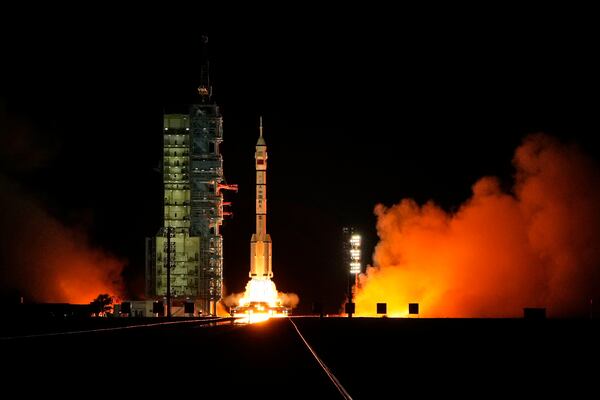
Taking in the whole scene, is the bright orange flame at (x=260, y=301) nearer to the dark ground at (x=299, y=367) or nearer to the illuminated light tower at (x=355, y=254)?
the illuminated light tower at (x=355, y=254)

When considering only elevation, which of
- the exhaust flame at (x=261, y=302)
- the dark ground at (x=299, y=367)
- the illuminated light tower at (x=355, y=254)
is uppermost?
the illuminated light tower at (x=355, y=254)

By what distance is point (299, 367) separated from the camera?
64.5 feet

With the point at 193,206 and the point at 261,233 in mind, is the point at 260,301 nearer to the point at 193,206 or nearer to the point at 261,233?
the point at 261,233

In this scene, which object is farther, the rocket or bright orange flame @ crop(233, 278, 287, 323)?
the rocket

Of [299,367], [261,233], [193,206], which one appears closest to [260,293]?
[261,233]

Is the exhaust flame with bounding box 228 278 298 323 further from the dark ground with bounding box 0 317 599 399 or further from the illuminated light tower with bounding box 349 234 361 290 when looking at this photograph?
the dark ground with bounding box 0 317 599 399

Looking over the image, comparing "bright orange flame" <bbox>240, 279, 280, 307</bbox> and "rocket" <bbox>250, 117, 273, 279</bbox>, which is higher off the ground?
"rocket" <bbox>250, 117, 273, 279</bbox>

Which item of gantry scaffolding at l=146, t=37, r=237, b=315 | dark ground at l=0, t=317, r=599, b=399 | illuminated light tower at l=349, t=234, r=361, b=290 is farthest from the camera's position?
gantry scaffolding at l=146, t=37, r=237, b=315

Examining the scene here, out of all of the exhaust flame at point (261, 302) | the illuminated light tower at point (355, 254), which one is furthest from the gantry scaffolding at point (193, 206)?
the illuminated light tower at point (355, 254)

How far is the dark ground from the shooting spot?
1502 cm

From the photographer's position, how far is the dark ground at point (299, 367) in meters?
15.0

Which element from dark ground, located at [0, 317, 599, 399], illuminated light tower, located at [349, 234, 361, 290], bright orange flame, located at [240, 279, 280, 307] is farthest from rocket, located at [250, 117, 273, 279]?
dark ground, located at [0, 317, 599, 399]

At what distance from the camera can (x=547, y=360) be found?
2173 cm

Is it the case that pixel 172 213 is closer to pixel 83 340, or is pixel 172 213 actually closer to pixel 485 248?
pixel 485 248
